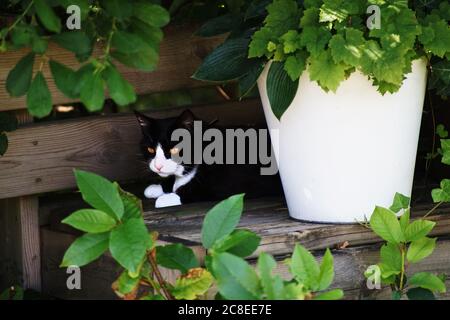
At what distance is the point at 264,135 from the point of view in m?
2.67

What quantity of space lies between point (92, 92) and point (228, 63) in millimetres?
731

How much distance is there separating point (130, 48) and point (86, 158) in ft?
3.49

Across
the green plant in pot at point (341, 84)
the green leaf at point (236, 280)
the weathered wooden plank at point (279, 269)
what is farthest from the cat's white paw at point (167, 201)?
the green leaf at point (236, 280)

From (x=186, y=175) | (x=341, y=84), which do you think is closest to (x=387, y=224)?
(x=341, y=84)

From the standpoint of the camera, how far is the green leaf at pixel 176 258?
66.7 inches

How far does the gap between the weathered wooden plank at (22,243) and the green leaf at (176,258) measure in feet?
3.36

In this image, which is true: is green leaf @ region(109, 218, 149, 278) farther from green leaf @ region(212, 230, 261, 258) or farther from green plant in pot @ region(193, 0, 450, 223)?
green plant in pot @ region(193, 0, 450, 223)

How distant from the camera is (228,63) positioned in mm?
2260

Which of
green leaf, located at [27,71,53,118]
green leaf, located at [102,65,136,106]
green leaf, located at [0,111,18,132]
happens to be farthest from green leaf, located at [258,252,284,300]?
green leaf, located at [0,111,18,132]

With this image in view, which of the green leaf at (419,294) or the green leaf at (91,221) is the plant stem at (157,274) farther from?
the green leaf at (419,294)

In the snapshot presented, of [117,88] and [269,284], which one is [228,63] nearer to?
[117,88]

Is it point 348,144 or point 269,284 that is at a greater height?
point 348,144

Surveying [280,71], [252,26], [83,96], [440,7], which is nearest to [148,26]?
[83,96]
